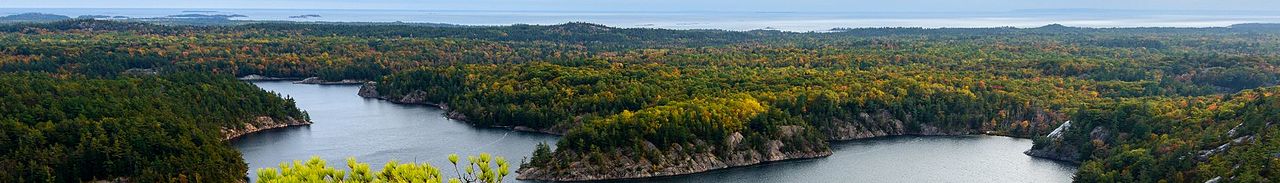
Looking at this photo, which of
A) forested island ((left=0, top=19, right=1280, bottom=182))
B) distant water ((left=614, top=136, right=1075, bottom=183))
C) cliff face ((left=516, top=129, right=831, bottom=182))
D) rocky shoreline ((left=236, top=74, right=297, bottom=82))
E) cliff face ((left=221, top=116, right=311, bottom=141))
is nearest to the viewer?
forested island ((left=0, top=19, right=1280, bottom=182))

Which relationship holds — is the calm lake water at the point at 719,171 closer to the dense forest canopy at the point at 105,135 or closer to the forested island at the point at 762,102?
the forested island at the point at 762,102

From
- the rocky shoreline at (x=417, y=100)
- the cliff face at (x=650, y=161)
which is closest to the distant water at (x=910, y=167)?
the cliff face at (x=650, y=161)

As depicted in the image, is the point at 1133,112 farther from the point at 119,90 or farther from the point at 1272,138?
the point at 119,90

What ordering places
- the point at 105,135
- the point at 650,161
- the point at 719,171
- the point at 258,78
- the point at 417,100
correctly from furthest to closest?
the point at 258,78 → the point at 417,100 → the point at 719,171 → the point at 650,161 → the point at 105,135

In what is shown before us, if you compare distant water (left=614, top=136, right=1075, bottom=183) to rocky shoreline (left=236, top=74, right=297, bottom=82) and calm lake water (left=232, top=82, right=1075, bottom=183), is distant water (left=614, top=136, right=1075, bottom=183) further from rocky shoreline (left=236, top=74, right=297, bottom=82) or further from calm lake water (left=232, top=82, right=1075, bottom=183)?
rocky shoreline (left=236, top=74, right=297, bottom=82)

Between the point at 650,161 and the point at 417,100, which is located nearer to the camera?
the point at 650,161

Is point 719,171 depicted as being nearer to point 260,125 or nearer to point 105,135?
point 105,135

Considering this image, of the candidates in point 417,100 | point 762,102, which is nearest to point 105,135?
point 762,102

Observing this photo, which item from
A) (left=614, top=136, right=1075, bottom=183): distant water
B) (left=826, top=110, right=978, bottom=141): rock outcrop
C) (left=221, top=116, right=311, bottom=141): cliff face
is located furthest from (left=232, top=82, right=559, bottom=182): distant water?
(left=826, top=110, right=978, bottom=141): rock outcrop
